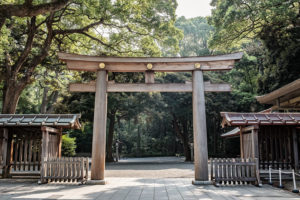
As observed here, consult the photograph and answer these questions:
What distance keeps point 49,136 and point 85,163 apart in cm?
192

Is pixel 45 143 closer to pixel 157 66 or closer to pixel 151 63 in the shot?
pixel 151 63

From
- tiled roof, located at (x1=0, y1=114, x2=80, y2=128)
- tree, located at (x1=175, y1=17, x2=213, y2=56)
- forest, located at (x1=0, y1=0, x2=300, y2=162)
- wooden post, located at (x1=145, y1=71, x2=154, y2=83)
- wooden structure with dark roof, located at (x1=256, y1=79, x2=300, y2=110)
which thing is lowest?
tiled roof, located at (x1=0, y1=114, x2=80, y2=128)

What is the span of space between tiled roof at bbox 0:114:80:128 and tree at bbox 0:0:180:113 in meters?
3.46

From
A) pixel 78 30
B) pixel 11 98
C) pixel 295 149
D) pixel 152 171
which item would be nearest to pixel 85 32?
pixel 78 30

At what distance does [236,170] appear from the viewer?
893 centimetres

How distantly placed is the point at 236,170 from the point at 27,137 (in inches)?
335

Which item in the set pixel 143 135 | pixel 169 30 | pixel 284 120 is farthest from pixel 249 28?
pixel 143 135

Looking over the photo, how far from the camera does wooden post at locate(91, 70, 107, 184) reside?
29.7 ft

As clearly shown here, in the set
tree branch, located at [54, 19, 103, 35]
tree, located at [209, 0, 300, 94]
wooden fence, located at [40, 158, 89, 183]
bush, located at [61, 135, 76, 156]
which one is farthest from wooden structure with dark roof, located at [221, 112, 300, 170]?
bush, located at [61, 135, 76, 156]

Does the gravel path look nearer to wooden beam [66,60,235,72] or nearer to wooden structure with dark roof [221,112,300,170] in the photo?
wooden structure with dark roof [221,112,300,170]

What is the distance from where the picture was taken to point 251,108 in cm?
2625

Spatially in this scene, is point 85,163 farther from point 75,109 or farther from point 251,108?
point 251,108

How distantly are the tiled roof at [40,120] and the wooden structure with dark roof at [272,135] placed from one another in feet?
20.3

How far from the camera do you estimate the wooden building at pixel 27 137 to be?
32.4 ft
